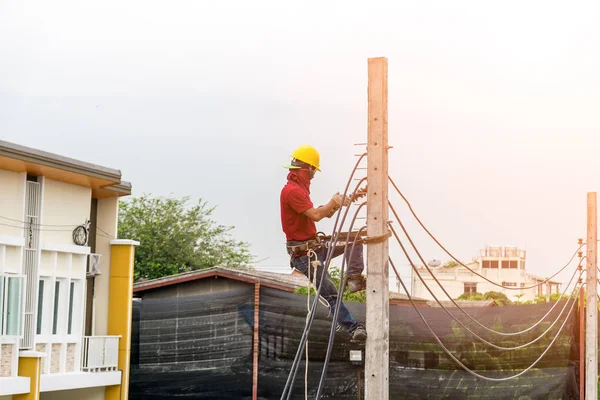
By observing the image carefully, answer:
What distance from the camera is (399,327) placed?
1864 centimetres

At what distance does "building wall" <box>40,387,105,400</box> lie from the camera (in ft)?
65.5

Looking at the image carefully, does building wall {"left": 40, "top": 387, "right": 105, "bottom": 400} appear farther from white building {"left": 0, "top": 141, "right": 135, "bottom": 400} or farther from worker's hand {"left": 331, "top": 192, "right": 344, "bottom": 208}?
worker's hand {"left": 331, "top": 192, "right": 344, "bottom": 208}

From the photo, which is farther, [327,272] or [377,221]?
[327,272]

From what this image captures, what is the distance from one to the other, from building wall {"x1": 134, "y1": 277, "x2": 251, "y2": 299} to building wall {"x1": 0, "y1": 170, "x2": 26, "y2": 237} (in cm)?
730

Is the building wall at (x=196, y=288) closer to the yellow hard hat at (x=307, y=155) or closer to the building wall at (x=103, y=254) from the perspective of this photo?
the building wall at (x=103, y=254)

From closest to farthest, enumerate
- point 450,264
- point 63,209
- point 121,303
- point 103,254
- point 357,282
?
point 357,282 → point 63,209 → point 121,303 → point 103,254 → point 450,264

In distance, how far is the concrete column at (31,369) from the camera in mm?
17906

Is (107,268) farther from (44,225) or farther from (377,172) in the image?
(377,172)

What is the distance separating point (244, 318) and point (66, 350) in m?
3.50

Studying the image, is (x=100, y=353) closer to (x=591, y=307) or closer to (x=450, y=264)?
(x=591, y=307)

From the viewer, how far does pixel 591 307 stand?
18.6 meters

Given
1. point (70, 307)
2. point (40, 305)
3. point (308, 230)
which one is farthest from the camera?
point (70, 307)

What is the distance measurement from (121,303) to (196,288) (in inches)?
184

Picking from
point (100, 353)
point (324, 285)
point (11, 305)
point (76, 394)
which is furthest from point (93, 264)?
point (324, 285)
